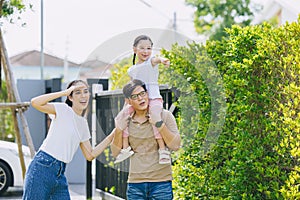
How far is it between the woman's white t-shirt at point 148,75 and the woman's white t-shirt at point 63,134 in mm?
712

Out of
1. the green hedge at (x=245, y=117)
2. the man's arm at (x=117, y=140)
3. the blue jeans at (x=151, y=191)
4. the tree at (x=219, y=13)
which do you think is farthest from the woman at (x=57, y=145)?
the tree at (x=219, y=13)

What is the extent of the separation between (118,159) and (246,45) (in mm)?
A: 1582

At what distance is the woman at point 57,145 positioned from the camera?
478cm

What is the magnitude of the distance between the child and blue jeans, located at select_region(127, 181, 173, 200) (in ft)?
0.55

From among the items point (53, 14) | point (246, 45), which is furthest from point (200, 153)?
point (53, 14)

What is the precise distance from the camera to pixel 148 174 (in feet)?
14.5

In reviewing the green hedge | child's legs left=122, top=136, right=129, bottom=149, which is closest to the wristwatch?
child's legs left=122, top=136, right=129, bottom=149

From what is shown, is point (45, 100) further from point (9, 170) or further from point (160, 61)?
point (9, 170)

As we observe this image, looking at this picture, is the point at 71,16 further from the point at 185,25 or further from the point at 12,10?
the point at 185,25

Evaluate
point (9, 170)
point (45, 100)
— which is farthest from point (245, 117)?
point (9, 170)

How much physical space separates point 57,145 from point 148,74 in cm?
94

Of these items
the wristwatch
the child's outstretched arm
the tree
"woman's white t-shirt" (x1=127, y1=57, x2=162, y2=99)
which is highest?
the tree

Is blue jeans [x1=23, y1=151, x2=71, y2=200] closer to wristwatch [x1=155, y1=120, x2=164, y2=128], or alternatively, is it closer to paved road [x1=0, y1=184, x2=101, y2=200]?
wristwatch [x1=155, y1=120, x2=164, y2=128]

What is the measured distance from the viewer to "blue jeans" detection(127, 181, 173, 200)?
14.5 feet
